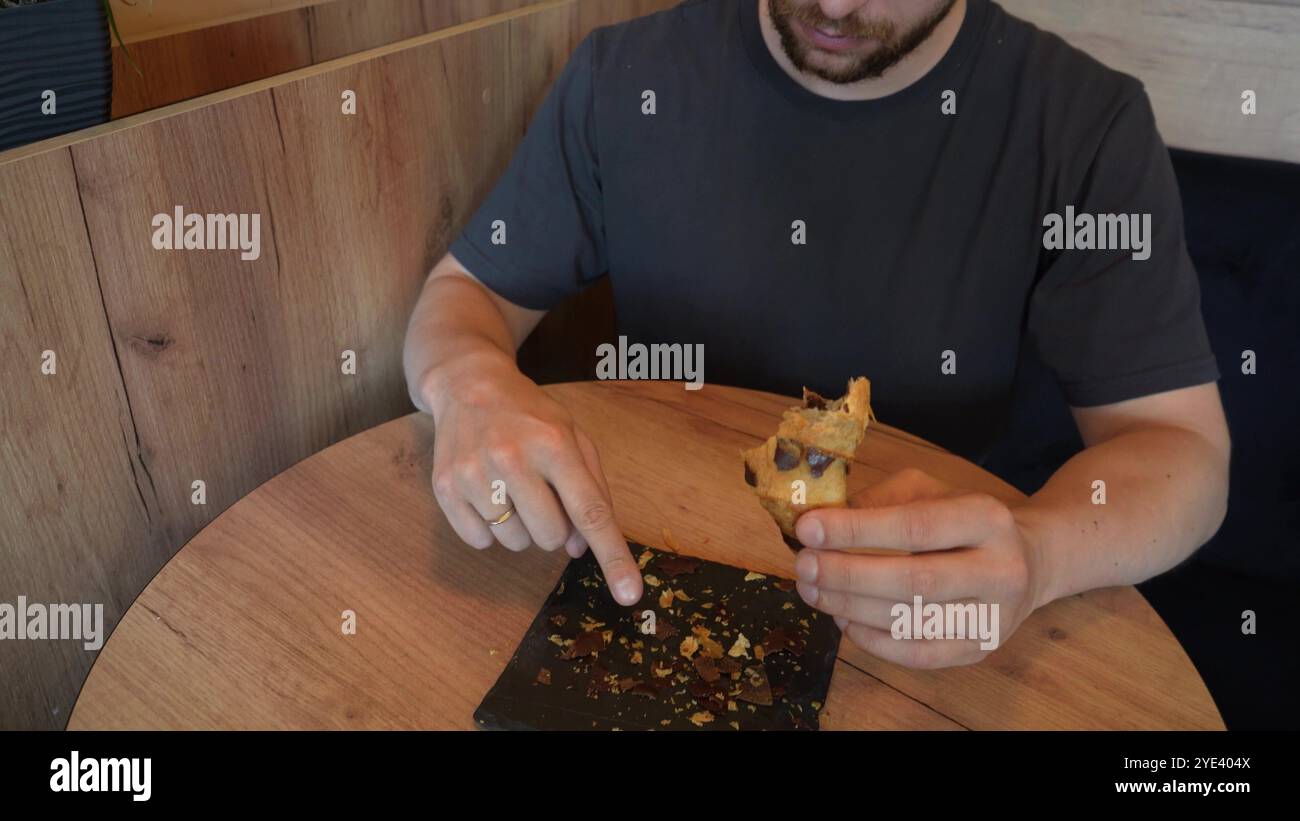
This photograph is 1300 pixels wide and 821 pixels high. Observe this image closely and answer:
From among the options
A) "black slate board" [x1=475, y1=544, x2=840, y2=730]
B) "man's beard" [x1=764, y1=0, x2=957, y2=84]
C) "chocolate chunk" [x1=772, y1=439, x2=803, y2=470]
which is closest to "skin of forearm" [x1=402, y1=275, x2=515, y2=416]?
"black slate board" [x1=475, y1=544, x2=840, y2=730]

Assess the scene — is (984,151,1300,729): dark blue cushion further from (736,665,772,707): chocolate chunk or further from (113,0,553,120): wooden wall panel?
(113,0,553,120): wooden wall panel

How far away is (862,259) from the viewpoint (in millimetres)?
1434

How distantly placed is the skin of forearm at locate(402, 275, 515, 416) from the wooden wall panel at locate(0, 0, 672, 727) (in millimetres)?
150

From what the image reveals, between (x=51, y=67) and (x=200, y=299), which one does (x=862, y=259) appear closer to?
(x=200, y=299)

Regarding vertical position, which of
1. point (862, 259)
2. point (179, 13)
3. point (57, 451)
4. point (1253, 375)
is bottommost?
point (1253, 375)

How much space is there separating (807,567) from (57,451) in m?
0.88

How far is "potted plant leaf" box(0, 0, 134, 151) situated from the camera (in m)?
0.97

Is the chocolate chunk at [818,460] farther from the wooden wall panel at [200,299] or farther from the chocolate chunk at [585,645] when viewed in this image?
the wooden wall panel at [200,299]

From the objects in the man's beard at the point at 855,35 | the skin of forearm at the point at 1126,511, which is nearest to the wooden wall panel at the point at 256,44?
the man's beard at the point at 855,35

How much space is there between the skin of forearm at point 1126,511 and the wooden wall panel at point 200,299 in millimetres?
1015

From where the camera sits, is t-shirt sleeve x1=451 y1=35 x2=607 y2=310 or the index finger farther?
t-shirt sleeve x1=451 y1=35 x2=607 y2=310

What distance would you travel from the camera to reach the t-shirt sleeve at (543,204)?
4.93ft

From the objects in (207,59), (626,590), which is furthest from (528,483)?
(207,59)
